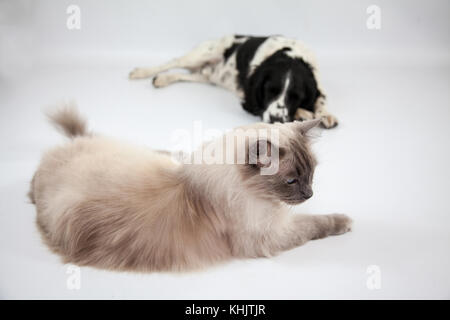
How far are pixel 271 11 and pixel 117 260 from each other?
3.06 m

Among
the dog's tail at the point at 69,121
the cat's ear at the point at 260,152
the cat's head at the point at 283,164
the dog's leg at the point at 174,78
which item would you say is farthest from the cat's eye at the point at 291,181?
the dog's leg at the point at 174,78

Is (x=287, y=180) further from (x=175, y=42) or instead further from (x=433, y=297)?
(x=175, y=42)

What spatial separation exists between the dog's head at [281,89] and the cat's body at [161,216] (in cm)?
135

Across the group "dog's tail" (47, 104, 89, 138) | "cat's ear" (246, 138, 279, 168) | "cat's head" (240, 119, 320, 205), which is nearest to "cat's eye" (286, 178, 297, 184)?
"cat's head" (240, 119, 320, 205)

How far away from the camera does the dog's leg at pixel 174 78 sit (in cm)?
391

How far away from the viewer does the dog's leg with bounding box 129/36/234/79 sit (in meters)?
4.03

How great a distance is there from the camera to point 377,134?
3213mm

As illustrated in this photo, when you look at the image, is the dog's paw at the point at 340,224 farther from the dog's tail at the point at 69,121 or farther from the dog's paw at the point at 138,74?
the dog's paw at the point at 138,74

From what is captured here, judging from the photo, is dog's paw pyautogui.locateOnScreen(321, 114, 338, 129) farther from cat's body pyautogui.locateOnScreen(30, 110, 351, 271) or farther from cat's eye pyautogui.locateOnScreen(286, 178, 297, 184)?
cat's eye pyautogui.locateOnScreen(286, 178, 297, 184)

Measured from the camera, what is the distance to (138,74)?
157 inches

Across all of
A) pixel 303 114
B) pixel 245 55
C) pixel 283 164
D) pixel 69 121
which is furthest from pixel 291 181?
pixel 245 55

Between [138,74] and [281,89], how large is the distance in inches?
52.1

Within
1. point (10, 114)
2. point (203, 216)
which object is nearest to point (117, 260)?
point (203, 216)

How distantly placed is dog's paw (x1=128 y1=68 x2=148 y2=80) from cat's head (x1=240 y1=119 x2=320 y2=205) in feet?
7.38
